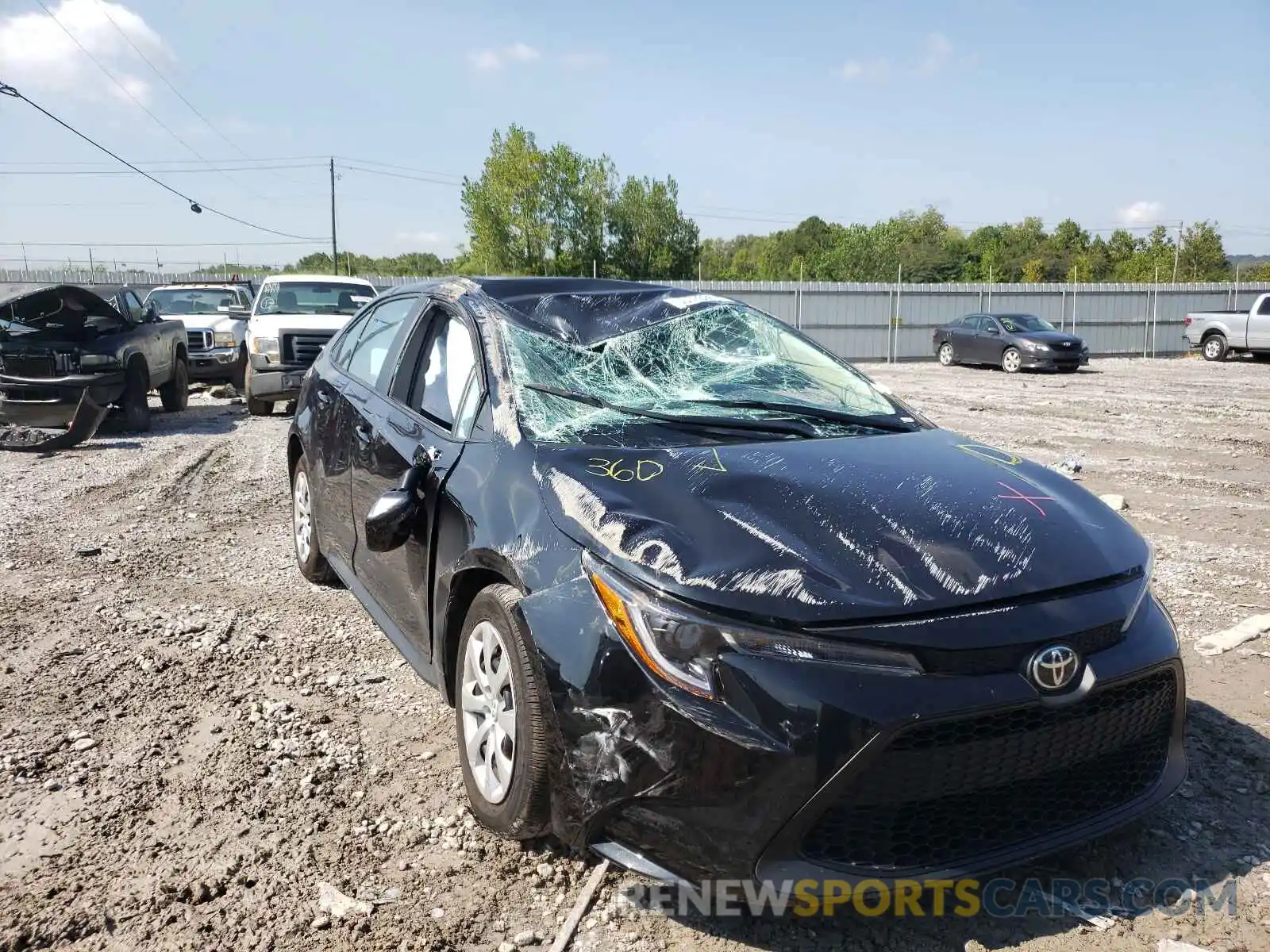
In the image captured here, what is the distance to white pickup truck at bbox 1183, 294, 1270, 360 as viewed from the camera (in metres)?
23.2

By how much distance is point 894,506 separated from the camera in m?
A: 2.56

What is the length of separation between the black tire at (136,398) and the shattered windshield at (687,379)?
382 inches

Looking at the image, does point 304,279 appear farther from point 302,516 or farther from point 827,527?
point 827,527

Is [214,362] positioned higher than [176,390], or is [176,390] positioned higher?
[214,362]

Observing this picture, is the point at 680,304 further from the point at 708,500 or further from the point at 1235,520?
the point at 1235,520

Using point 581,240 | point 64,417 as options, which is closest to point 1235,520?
point 64,417

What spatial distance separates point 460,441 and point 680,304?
1.32m

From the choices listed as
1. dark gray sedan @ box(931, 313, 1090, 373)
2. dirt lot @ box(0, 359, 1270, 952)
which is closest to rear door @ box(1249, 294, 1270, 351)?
dark gray sedan @ box(931, 313, 1090, 373)

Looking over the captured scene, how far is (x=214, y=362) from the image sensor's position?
50.1ft

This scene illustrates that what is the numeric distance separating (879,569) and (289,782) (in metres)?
2.05

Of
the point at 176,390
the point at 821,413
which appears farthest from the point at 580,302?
the point at 176,390

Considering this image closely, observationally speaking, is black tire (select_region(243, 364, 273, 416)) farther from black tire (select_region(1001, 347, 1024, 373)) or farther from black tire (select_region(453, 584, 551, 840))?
black tire (select_region(1001, 347, 1024, 373))

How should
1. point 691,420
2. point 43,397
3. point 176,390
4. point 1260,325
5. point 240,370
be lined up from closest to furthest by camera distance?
point 691,420
point 43,397
point 176,390
point 240,370
point 1260,325

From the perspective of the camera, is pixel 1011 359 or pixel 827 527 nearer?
pixel 827 527
